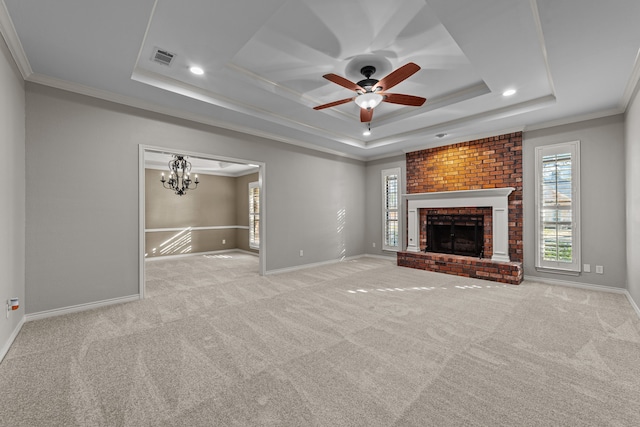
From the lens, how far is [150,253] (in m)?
7.09

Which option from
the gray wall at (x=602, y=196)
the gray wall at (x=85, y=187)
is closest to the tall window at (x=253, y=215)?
the gray wall at (x=85, y=187)

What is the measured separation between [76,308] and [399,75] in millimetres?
4436

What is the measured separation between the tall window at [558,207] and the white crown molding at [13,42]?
6.64m

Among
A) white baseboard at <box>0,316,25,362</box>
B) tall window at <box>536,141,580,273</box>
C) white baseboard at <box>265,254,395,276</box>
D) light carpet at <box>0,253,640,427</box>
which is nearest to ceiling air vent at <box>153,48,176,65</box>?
light carpet at <box>0,253,640,427</box>

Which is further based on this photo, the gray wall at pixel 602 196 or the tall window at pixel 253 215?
the tall window at pixel 253 215

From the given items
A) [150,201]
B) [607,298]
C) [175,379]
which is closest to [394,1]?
[175,379]

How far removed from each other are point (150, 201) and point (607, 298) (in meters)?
9.20

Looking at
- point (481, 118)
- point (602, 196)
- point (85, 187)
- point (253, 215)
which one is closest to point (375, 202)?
point (481, 118)

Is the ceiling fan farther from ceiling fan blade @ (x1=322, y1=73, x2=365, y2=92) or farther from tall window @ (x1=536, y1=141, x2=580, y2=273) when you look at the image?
tall window @ (x1=536, y1=141, x2=580, y2=273)

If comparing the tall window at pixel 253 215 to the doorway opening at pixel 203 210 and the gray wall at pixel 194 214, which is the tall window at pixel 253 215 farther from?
the gray wall at pixel 194 214

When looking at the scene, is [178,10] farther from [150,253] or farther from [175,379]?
[150,253]

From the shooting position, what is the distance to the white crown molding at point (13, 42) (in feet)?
6.80

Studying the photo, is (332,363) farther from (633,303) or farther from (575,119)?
(575,119)

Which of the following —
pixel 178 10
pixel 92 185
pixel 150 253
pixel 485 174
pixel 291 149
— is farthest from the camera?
pixel 150 253
